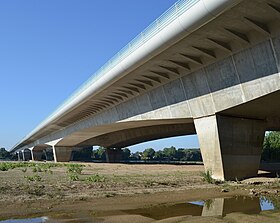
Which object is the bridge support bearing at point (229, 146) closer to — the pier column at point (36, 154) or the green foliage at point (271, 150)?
the green foliage at point (271, 150)

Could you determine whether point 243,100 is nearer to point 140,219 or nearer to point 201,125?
point 201,125

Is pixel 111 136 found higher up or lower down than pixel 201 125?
higher up

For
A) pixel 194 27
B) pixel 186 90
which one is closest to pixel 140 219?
pixel 194 27

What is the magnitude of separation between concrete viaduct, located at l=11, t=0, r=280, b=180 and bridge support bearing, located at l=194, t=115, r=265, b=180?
0.06 m

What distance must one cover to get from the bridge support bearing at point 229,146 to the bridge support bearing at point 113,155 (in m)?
55.6

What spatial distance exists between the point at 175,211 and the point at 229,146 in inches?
414

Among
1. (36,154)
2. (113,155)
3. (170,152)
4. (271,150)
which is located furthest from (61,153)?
(170,152)

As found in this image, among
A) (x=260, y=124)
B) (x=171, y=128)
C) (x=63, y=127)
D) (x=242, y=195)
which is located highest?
(x=63, y=127)

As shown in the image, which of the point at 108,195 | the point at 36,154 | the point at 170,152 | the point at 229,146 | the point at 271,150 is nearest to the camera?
the point at 108,195

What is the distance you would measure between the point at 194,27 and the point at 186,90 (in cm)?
802

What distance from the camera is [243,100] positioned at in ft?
59.5

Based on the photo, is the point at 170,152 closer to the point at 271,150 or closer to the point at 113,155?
the point at 113,155

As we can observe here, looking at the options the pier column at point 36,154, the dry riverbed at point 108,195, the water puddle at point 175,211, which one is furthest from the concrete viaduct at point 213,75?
the pier column at point 36,154

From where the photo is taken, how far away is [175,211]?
11.1 metres
